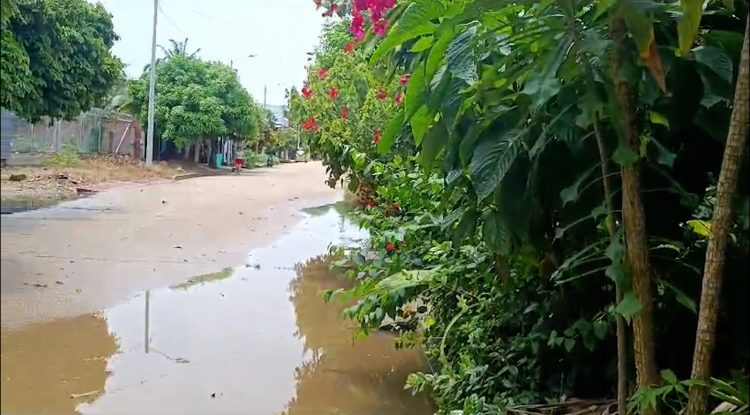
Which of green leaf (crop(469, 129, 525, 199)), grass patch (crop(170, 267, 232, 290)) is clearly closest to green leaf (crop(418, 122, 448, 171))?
green leaf (crop(469, 129, 525, 199))

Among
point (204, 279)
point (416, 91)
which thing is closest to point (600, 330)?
point (416, 91)

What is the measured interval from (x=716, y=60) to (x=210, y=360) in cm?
300

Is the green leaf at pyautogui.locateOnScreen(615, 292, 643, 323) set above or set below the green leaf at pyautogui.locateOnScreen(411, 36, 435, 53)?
below

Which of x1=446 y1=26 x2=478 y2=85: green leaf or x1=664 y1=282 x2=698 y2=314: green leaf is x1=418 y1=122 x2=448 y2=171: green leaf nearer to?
x1=446 y1=26 x2=478 y2=85: green leaf

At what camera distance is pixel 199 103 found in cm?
1742

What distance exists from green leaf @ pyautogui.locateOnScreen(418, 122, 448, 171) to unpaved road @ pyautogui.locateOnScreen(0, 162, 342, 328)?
847 mm

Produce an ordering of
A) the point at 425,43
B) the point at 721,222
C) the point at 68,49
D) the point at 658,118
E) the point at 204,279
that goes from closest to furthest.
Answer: the point at 721,222
the point at 658,118
the point at 425,43
the point at 68,49
the point at 204,279

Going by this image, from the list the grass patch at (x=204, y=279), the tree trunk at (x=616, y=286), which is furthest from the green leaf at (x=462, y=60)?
the grass patch at (x=204, y=279)

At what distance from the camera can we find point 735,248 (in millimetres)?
1234

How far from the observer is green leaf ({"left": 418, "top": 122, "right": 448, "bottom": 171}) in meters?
1.62

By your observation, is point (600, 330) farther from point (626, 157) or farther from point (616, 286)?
point (626, 157)

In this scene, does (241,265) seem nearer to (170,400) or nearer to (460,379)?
(170,400)

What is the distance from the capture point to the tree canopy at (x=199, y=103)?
15.0 m

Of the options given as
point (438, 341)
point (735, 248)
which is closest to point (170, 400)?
point (438, 341)
